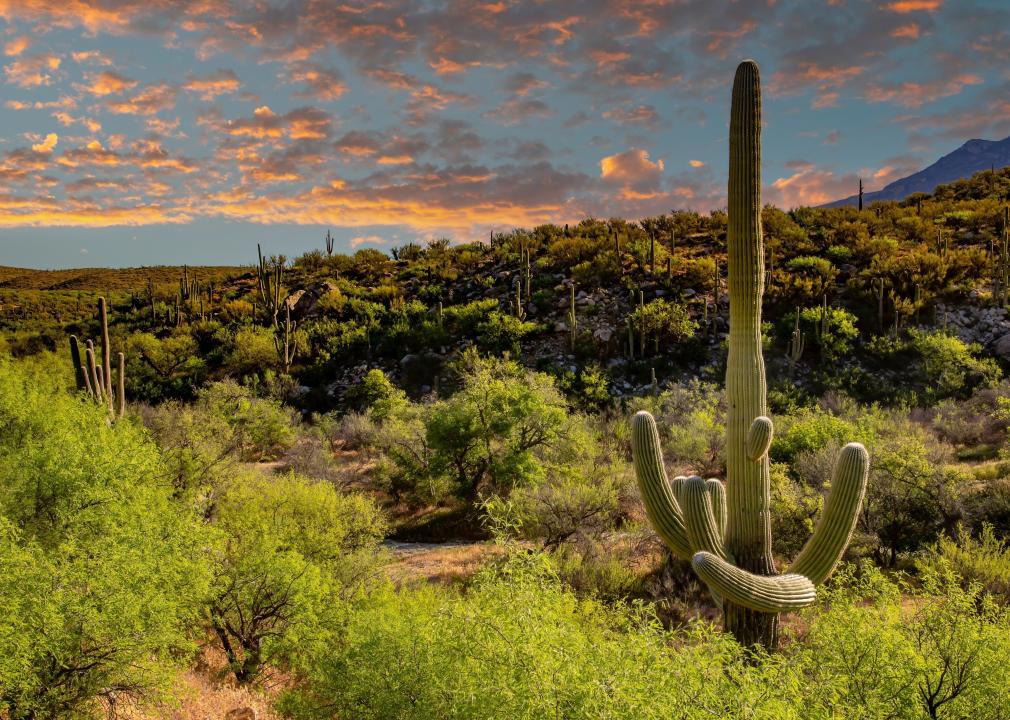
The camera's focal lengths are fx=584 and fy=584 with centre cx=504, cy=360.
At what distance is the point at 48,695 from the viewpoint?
24.1 ft

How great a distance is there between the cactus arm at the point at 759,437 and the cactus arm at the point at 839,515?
1194 mm

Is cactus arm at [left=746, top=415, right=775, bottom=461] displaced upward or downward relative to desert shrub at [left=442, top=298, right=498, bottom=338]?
downward

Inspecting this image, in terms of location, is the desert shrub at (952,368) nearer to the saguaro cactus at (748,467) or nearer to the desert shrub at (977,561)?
the desert shrub at (977,561)

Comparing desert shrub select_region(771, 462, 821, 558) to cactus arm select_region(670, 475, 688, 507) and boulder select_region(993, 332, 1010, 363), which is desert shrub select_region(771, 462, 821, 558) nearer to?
cactus arm select_region(670, 475, 688, 507)

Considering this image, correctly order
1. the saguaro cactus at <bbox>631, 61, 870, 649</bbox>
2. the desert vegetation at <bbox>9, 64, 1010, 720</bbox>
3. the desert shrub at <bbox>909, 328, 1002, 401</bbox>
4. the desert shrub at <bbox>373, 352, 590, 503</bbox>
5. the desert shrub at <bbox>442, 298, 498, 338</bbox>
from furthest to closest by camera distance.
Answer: the desert shrub at <bbox>442, 298, 498, 338</bbox> < the desert shrub at <bbox>909, 328, 1002, 401</bbox> < the desert shrub at <bbox>373, 352, 590, 503</bbox> < the saguaro cactus at <bbox>631, 61, 870, 649</bbox> < the desert vegetation at <bbox>9, 64, 1010, 720</bbox>

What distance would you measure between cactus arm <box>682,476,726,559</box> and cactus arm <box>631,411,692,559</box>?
0.41 meters

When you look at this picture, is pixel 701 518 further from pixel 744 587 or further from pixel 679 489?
pixel 744 587

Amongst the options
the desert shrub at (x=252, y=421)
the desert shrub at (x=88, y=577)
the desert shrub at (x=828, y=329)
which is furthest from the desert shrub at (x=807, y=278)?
the desert shrub at (x=88, y=577)

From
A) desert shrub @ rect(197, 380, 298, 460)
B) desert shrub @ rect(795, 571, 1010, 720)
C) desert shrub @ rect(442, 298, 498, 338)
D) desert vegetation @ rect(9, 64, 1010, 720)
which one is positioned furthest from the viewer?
desert shrub @ rect(442, 298, 498, 338)

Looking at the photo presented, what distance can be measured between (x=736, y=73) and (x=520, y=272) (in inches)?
1310

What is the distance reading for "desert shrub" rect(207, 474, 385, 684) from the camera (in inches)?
403

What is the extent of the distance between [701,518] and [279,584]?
7.64 m

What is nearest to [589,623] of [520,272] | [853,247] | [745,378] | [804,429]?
[745,378]

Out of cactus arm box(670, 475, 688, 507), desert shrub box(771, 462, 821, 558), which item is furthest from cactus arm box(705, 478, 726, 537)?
desert shrub box(771, 462, 821, 558)
